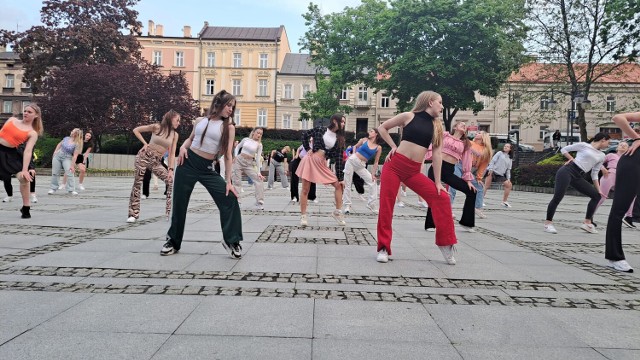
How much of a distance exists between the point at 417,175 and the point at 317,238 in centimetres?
198

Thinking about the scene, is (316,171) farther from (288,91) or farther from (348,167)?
(288,91)

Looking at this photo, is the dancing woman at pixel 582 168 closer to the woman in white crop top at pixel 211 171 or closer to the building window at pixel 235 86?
the woman in white crop top at pixel 211 171

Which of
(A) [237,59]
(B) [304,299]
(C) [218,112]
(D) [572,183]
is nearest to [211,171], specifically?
(C) [218,112]

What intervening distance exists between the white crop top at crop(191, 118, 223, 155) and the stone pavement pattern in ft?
4.06

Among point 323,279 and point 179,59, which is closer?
point 323,279

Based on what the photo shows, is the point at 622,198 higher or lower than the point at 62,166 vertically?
higher

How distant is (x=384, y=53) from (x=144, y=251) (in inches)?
1395

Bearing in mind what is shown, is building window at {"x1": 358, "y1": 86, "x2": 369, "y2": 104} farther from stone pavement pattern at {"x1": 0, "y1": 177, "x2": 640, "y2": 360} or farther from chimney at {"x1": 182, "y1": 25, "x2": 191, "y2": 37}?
stone pavement pattern at {"x1": 0, "y1": 177, "x2": 640, "y2": 360}

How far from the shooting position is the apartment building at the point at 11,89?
7144 centimetres

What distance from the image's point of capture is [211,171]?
17.7 feet

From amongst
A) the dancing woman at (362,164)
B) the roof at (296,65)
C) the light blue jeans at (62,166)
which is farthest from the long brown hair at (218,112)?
the roof at (296,65)

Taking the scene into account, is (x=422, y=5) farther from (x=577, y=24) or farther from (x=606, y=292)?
(x=606, y=292)

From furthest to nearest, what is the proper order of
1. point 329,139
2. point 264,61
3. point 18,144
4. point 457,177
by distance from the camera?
point 264,61 < point 329,139 < point 18,144 < point 457,177

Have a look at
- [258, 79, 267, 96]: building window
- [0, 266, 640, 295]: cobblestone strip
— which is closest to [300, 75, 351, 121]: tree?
[258, 79, 267, 96]: building window
